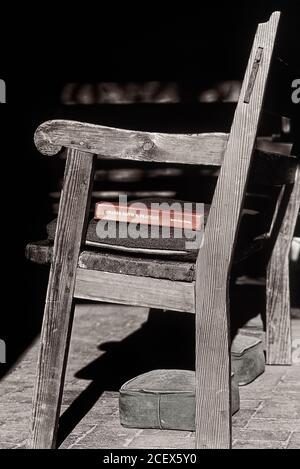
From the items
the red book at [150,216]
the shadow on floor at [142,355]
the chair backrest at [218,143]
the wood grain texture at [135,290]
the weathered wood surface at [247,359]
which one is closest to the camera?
the chair backrest at [218,143]

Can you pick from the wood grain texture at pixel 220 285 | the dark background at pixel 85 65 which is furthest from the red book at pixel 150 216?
the dark background at pixel 85 65

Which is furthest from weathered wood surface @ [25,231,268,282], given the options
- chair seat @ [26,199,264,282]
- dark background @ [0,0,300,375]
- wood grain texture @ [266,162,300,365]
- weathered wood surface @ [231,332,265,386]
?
dark background @ [0,0,300,375]

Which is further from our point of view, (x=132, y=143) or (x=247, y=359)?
(x=247, y=359)

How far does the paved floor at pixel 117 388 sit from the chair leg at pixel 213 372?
333 millimetres

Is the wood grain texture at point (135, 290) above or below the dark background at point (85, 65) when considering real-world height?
below

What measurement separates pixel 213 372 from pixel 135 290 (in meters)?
0.39

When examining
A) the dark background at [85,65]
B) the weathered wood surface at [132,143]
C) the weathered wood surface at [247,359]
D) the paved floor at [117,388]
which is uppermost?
the dark background at [85,65]

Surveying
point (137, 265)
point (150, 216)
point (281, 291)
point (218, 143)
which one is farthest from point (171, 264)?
point (281, 291)

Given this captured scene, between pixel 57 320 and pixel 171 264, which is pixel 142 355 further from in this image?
pixel 171 264

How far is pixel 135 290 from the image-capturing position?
3156mm

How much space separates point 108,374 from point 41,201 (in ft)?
7.36

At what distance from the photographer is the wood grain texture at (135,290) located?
10.2 ft

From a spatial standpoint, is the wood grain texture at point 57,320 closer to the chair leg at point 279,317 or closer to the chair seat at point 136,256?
the chair seat at point 136,256
